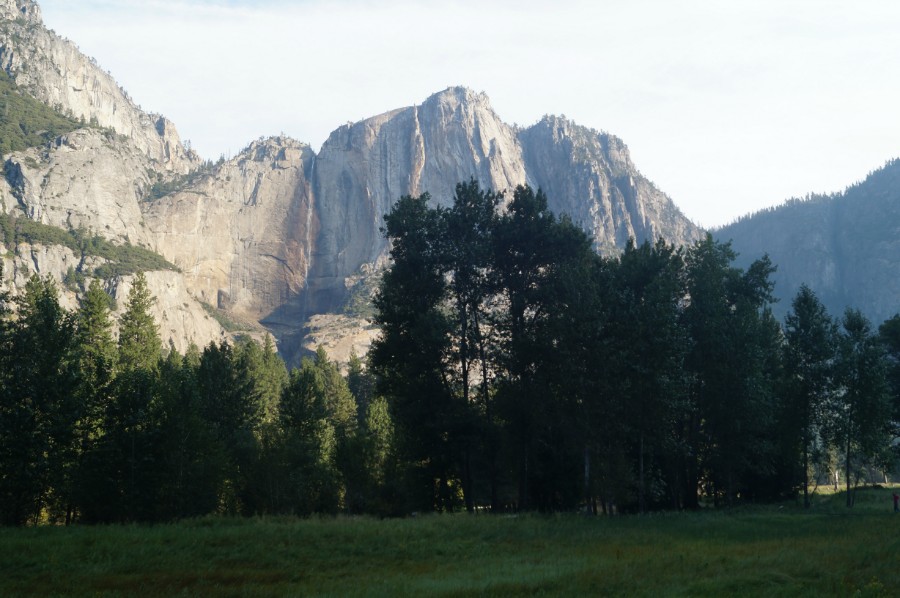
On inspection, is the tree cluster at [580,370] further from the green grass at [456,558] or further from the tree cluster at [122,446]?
the tree cluster at [122,446]

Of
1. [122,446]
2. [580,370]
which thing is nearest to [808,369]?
[580,370]

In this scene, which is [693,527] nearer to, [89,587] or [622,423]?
[622,423]

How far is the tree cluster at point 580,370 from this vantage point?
43812 mm

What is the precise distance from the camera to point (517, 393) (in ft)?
150

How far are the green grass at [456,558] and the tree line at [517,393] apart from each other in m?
8.31

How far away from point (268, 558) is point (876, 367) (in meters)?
42.1

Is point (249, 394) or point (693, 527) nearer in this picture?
point (693, 527)

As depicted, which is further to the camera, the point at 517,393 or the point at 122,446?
the point at 517,393

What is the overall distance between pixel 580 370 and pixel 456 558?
669 inches

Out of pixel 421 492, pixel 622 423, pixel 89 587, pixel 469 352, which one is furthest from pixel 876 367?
pixel 89 587

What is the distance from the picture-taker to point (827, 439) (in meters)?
52.7

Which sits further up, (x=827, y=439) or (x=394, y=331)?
(x=394, y=331)

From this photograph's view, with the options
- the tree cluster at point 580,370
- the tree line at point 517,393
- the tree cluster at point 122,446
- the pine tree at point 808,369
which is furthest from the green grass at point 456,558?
the pine tree at point 808,369

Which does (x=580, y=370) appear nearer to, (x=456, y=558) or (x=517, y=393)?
(x=517, y=393)
